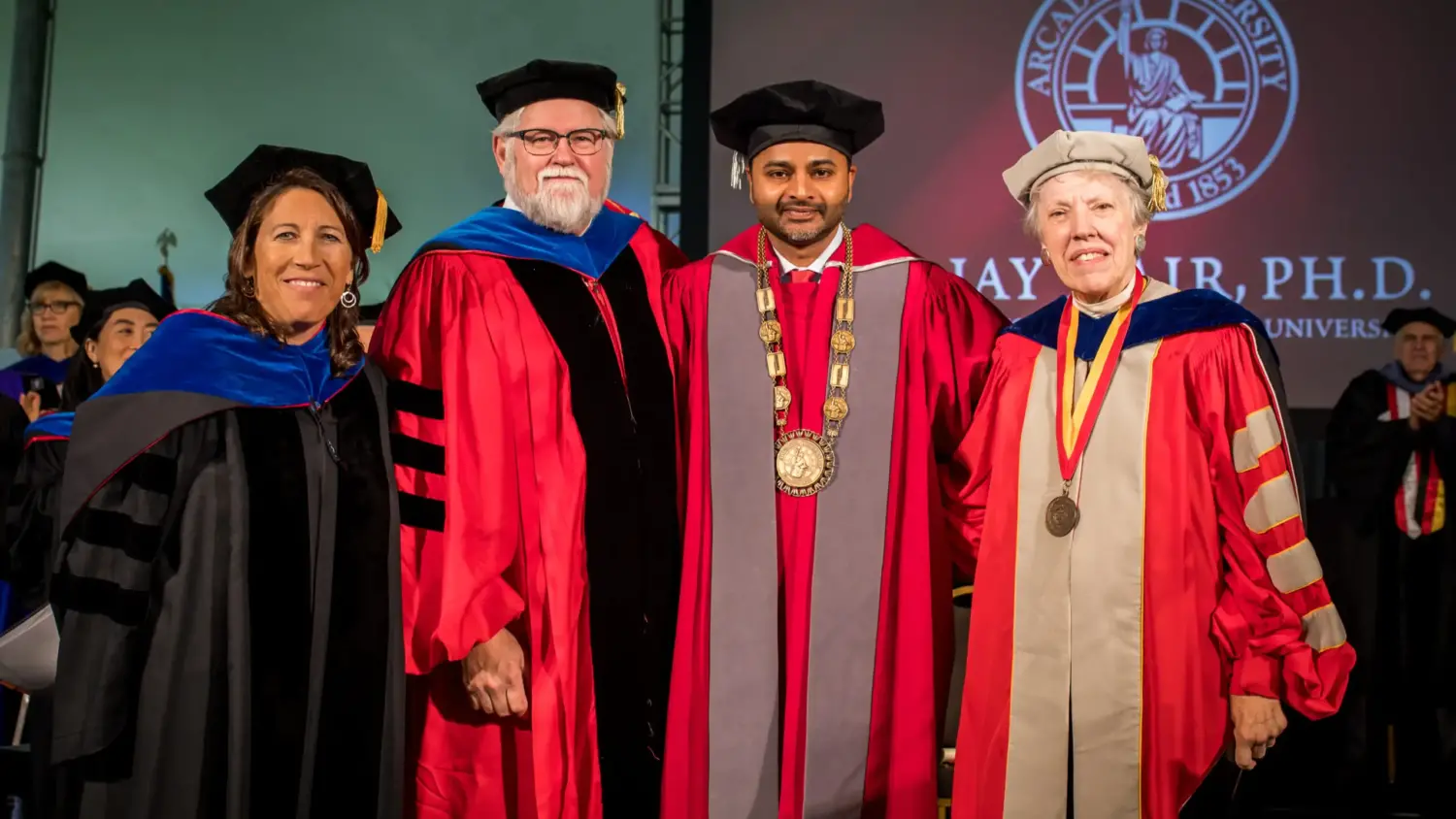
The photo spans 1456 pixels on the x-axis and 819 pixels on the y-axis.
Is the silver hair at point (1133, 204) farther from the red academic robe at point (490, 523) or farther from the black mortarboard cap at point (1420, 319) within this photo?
the black mortarboard cap at point (1420, 319)

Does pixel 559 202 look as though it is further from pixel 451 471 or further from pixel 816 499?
pixel 816 499

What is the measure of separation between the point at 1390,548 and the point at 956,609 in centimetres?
391

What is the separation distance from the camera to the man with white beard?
279 cm

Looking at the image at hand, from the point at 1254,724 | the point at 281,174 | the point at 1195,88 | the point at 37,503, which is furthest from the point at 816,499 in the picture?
the point at 1195,88

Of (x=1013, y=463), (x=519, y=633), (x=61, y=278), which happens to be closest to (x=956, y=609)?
(x=1013, y=463)

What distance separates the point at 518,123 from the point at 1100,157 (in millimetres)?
1535

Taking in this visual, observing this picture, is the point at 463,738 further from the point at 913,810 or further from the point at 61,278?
the point at 61,278

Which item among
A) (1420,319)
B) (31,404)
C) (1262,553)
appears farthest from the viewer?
(1420,319)

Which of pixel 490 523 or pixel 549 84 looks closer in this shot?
pixel 490 523

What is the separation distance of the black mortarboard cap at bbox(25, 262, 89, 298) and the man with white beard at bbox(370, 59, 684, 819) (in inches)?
132

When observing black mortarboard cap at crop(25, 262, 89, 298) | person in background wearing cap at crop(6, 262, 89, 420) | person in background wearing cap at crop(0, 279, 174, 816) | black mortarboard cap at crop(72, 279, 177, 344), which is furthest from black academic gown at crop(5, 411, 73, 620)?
black mortarboard cap at crop(25, 262, 89, 298)

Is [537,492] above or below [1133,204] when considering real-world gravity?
below

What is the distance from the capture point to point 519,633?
2881mm

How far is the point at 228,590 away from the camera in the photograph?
2463 mm
